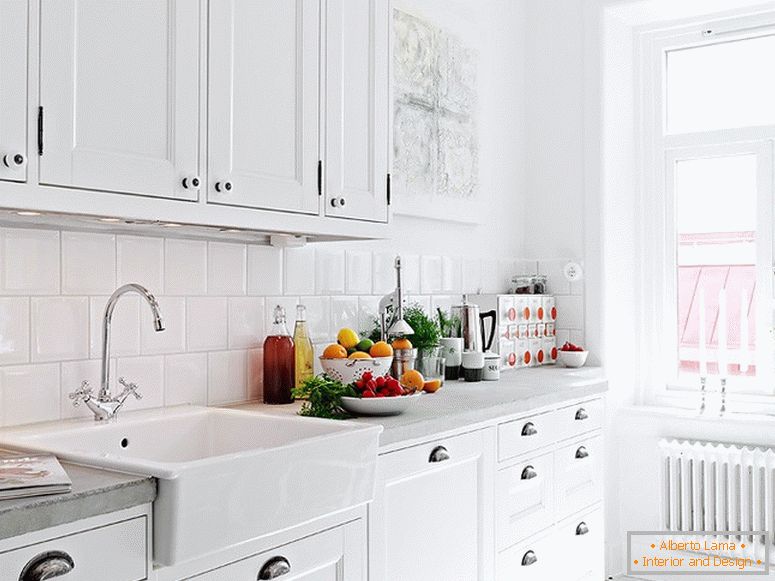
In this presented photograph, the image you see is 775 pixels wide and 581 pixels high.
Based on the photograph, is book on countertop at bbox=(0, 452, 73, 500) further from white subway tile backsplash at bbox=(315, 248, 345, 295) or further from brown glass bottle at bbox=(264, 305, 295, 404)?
white subway tile backsplash at bbox=(315, 248, 345, 295)

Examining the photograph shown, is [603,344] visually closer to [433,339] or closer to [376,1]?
[433,339]

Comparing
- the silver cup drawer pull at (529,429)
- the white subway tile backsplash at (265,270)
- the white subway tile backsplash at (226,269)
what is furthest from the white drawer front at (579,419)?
the white subway tile backsplash at (226,269)

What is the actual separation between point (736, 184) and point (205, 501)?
3.25 meters

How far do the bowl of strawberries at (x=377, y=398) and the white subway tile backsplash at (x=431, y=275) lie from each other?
3.44ft

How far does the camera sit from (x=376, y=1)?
256 cm

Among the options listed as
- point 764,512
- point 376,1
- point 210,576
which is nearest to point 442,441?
point 210,576

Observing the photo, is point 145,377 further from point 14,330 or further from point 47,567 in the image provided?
point 47,567

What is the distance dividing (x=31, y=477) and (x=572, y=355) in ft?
9.01

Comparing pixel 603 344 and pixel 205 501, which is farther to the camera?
pixel 603 344

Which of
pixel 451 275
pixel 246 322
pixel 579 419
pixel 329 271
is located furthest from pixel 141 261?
pixel 579 419

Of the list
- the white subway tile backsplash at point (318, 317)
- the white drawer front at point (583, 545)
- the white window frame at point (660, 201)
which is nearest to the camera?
the white subway tile backsplash at point (318, 317)

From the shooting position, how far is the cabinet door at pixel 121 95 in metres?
1.68

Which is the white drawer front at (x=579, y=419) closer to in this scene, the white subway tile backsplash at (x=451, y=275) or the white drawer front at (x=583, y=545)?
the white drawer front at (x=583, y=545)

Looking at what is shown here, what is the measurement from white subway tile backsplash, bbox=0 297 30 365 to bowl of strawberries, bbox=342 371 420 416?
32.3 inches
